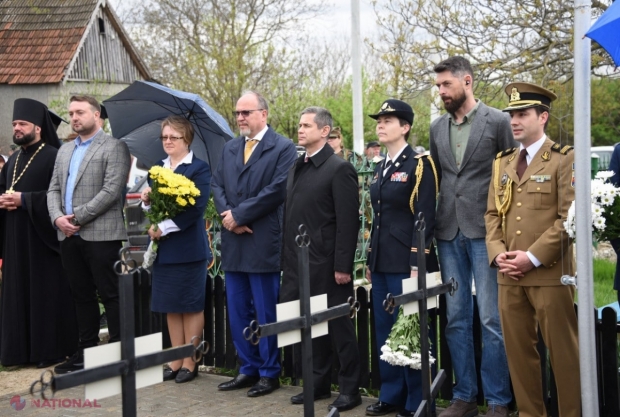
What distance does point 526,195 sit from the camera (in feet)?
19.0

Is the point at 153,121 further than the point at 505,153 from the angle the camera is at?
Yes

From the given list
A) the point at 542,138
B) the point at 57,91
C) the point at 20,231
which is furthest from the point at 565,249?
the point at 57,91

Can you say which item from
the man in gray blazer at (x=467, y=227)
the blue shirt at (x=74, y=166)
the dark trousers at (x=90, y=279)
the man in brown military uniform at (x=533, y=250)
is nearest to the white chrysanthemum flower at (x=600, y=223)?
the man in brown military uniform at (x=533, y=250)

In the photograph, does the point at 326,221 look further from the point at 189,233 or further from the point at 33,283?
the point at 33,283

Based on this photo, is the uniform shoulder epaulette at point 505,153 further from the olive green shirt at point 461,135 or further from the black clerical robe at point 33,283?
the black clerical robe at point 33,283

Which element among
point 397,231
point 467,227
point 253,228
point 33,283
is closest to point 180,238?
point 253,228

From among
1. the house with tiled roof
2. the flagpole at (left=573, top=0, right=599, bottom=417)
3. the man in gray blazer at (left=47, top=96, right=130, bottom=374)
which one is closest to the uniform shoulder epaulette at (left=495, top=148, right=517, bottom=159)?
the flagpole at (left=573, top=0, right=599, bottom=417)

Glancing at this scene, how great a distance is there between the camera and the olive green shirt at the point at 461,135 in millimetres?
6293

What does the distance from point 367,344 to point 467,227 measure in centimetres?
150

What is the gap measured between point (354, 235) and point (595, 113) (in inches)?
829

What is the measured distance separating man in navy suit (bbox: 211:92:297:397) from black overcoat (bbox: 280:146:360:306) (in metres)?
0.40

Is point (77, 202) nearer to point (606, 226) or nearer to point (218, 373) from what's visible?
point (218, 373)

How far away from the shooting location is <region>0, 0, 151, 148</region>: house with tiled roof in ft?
104

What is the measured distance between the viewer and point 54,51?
108 ft
